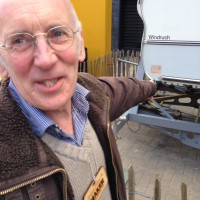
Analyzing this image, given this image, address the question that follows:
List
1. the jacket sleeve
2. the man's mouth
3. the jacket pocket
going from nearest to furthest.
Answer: the jacket pocket
the man's mouth
the jacket sleeve

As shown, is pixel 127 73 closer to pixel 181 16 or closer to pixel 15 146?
pixel 181 16

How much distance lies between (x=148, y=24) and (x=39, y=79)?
125 inches

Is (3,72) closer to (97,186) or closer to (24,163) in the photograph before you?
(24,163)

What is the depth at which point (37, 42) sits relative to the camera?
1110mm

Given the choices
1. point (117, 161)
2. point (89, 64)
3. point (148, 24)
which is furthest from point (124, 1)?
point (117, 161)

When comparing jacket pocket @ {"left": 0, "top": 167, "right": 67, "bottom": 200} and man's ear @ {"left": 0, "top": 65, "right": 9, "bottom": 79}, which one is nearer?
jacket pocket @ {"left": 0, "top": 167, "right": 67, "bottom": 200}

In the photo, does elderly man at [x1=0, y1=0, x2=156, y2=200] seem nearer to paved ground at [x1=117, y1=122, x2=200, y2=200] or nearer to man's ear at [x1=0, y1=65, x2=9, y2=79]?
man's ear at [x1=0, y1=65, x2=9, y2=79]

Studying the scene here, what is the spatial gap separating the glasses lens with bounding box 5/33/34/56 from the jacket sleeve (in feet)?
2.45

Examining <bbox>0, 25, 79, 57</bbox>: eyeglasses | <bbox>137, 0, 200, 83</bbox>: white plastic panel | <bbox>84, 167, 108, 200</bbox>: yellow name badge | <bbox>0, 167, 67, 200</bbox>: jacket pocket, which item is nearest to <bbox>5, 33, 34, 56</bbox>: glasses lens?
<bbox>0, 25, 79, 57</bbox>: eyeglasses

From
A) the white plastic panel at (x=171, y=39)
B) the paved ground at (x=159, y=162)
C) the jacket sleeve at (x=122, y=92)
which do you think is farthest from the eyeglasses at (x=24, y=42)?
the white plastic panel at (x=171, y=39)

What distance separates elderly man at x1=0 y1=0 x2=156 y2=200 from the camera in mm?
1015

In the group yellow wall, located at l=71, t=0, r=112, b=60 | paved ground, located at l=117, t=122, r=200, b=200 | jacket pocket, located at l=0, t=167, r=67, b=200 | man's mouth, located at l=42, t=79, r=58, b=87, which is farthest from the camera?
yellow wall, located at l=71, t=0, r=112, b=60

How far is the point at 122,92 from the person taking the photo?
6.21ft

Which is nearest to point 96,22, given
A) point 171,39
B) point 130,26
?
point 130,26
